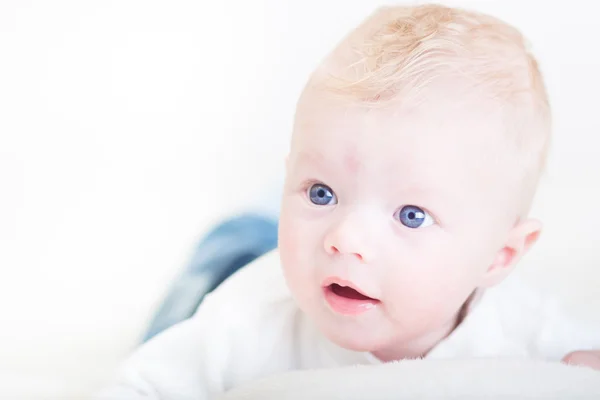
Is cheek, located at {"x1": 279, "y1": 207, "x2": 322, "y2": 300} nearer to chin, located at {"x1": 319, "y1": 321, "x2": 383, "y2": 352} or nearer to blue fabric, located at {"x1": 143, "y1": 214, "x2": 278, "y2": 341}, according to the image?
chin, located at {"x1": 319, "y1": 321, "x2": 383, "y2": 352}

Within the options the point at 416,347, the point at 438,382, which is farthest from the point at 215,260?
the point at 438,382

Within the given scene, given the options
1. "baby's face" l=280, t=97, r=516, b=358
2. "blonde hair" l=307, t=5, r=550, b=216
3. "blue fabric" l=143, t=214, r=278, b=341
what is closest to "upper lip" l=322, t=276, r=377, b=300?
"baby's face" l=280, t=97, r=516, b=358

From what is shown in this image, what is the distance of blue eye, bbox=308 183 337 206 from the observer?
789 mm

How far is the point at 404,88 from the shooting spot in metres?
0.76

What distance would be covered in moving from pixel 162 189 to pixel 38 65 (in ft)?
0.86

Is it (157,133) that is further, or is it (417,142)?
(157,133)

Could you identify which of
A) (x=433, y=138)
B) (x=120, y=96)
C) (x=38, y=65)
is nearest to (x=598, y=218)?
(x=433, y=138)

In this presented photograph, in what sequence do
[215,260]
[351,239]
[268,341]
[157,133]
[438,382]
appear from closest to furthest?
[438,382]
[351,239]
[268,341]
[215,260]
[157,133]

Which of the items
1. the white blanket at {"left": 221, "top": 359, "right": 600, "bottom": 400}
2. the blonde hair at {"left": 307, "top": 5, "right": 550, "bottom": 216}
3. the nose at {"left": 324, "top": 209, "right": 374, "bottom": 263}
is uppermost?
the blonde hair at {"left": 307, "top": 5, "right": 550, "bottom": 216}

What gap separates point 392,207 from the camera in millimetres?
766

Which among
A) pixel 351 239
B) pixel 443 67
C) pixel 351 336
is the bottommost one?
pixel 351 336

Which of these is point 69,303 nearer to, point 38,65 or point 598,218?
point 38,65

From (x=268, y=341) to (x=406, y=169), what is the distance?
0.33 metres

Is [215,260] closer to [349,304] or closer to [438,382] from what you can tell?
[349,304]
